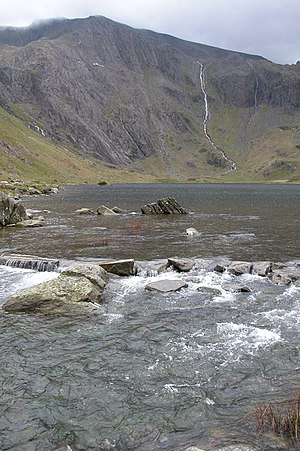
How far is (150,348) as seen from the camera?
16859mm

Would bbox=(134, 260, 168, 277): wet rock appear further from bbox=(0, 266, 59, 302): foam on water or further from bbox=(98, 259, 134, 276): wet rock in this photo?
bbox=(0, 266, 59, 302): foam on water

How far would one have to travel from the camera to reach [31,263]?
102 feet

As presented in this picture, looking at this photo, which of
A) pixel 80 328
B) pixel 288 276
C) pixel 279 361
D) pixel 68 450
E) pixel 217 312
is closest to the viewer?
pixel 68 450

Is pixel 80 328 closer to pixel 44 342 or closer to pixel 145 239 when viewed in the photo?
pixel 44 342

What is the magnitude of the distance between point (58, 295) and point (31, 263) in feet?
32.4

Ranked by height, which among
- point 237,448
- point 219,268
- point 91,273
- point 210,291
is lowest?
point 219,268

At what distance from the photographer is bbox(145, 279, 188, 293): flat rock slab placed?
82.5 ft

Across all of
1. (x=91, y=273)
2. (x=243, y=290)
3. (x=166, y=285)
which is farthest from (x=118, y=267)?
(x=243, y=290)

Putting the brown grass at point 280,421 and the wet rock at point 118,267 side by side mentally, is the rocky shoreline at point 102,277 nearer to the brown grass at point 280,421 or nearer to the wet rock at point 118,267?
the wet rock at point 118,267

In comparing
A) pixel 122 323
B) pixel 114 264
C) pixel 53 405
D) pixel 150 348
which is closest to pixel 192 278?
pixel 114 264

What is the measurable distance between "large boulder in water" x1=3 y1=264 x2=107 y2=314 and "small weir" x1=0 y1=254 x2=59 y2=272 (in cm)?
623

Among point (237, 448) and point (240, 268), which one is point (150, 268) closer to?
point (240, 268)

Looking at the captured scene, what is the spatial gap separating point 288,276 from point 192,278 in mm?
6313

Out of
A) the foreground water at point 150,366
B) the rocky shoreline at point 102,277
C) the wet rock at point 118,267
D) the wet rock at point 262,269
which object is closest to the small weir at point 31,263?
the rocky shoreline at point 102,277
